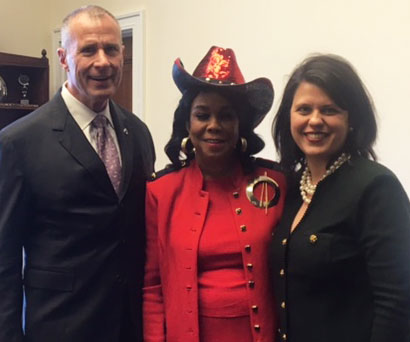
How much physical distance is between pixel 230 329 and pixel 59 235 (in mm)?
612

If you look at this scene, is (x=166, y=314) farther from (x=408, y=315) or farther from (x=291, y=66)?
Result: (x=291, y=66)

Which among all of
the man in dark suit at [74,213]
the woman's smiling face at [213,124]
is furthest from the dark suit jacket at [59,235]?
the woman's smiling face at [213,124]

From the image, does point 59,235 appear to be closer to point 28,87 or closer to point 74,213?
point 74,213

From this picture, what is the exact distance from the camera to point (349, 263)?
52.6 inches

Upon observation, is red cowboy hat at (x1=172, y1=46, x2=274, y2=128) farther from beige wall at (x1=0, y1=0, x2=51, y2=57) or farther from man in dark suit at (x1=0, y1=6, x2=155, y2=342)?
beige wall at (x1=0, y1=0, x2=51, y2=57)

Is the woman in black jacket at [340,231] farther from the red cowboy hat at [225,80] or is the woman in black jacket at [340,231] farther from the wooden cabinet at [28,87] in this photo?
the wooden cabinet at [28,87]

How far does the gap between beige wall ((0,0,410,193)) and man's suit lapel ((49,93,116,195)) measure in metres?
1.44

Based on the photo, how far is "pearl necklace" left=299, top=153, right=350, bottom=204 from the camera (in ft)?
4.70

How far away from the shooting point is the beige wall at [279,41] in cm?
243

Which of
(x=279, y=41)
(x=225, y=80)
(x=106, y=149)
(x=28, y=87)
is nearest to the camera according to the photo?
(x=225, y=80)

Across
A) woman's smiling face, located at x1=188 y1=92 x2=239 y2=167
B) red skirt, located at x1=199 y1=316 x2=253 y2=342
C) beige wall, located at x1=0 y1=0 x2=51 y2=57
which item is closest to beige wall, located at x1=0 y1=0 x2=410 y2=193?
beige wall, located at x1=0 y1=0 x2=51 y2=57

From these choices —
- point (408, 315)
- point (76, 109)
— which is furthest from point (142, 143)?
point (408, 315)

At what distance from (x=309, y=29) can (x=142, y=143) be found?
1.27 meters

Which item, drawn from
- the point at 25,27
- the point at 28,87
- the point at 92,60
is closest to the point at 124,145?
the point at 92,60
